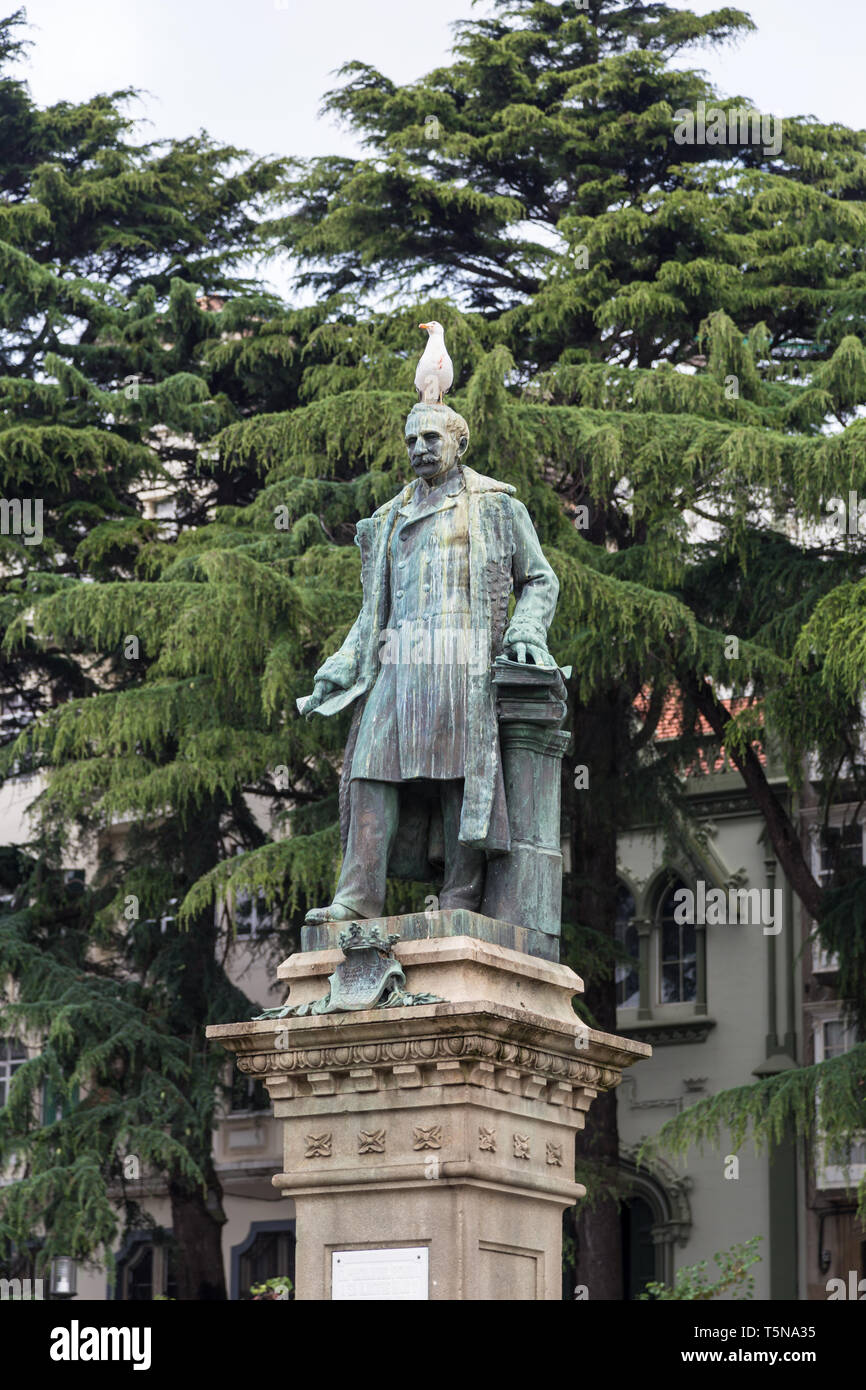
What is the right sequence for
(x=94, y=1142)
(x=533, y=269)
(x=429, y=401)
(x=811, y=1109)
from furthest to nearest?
1. (x=533, y=269)
2. (x=94, y=1142)
3. (x=811, y=1109)
4. (x=429, y=401)

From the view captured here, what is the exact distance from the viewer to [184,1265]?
23000 millimetres

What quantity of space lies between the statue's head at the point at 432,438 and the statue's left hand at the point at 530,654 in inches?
33.7

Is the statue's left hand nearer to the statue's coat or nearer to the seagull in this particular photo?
the statue's coat

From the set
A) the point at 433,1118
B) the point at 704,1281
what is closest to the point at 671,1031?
the point at 704,1281

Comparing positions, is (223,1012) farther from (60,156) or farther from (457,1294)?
(457,1294)

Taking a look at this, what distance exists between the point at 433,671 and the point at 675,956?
21.9 m

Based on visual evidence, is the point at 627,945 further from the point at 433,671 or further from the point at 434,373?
the point at 433,671

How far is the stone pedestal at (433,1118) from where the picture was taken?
26.5 feet

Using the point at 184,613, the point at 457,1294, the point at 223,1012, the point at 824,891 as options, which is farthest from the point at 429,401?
the point at 223,1012

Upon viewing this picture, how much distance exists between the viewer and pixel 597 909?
20.9m

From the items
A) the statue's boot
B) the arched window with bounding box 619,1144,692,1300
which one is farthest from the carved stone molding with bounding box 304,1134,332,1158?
the arched window with bounding box 619,1144,692,1300

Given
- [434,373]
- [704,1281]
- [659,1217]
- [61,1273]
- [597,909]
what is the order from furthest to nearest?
1. [659,1217]
2. [597,909]
3. [61,1273]
4. [704,1281]
5. [434,373]

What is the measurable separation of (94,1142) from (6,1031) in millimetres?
1339
